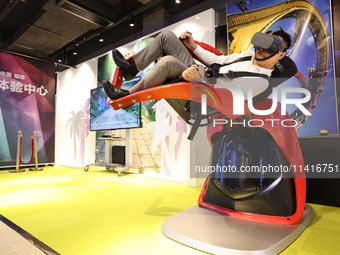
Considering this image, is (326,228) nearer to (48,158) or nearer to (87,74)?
(87,74)

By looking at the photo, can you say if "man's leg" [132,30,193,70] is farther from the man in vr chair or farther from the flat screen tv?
the flat screen tv

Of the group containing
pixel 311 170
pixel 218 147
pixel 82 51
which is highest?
pixel 82 51

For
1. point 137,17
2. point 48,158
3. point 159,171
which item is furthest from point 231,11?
point 48,158

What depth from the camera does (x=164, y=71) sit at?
1.50 metres

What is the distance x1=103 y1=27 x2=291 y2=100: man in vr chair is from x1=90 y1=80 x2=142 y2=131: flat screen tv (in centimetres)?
275

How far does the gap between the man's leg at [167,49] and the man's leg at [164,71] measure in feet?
0.57

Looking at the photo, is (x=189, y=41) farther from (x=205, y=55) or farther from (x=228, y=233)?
(x=228, y=233)

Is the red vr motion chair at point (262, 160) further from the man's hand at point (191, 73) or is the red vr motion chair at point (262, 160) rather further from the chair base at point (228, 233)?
the man's hand at point (191, 73)

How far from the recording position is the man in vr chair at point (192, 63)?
57.8 inches

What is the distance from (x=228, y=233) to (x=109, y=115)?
4171 millimetres

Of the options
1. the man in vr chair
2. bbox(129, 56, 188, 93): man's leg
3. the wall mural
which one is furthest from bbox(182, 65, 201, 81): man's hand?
the wall mural

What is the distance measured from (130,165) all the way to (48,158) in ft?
10.8

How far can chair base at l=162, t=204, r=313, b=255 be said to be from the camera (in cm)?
132

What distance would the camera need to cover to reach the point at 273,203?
172cm
